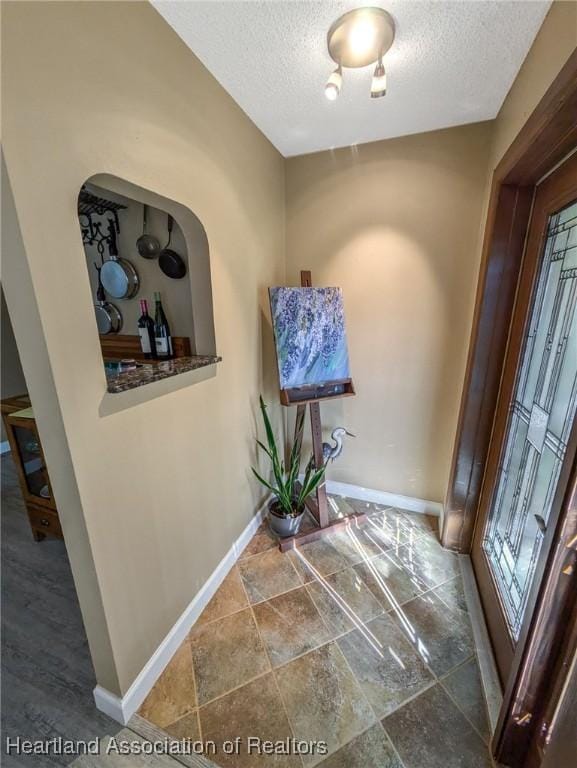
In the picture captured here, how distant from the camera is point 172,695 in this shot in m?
1.25

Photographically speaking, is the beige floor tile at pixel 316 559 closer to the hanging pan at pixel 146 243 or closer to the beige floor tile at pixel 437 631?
the beige floor tile at pixel 437 631

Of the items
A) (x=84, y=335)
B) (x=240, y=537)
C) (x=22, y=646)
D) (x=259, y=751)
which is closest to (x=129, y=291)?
(x=84, y=335)

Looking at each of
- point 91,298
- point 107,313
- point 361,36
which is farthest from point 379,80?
point 107,313

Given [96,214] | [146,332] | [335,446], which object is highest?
[96,214]

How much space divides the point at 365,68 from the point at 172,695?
8.76ft

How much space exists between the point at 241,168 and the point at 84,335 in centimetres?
125

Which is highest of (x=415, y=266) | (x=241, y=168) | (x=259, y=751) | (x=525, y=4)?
(x=525, y=4)

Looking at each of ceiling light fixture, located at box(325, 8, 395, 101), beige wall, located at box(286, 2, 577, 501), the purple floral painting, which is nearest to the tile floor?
beige wall, located at box(286, 2, 577, 501)

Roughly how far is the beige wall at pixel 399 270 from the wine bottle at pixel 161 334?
37.0 inches

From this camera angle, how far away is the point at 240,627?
152 cm

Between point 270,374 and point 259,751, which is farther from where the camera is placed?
point 270,374

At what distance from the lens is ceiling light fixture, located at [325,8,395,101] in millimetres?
1048

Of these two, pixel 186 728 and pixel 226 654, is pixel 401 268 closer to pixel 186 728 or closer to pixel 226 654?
pixel 226 654

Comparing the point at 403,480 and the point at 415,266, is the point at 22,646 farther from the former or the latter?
the point at 415,266
